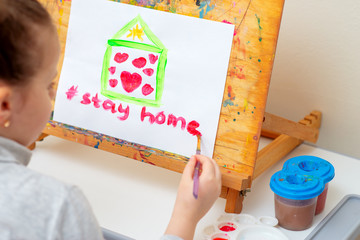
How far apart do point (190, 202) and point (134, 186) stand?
309 millimetres

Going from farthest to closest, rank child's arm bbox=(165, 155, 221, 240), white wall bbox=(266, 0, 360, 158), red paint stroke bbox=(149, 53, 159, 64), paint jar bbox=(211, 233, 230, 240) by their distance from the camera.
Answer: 1. white wall bbox=(266, 0, 360, 158)
2. red paint stroke bbox=(149, 53, 159, 64)
3. paint jar bbox=(211, 233, 230, 240)
4. child's arm bbox=(165, 155, 221, 240)

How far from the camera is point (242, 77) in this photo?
2.80 feet

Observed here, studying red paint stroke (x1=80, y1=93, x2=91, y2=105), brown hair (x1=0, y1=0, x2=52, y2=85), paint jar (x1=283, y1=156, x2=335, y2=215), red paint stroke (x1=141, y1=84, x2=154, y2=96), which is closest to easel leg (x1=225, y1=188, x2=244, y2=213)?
paint jar (x1=283, y1=156, x2=335, y2=215)

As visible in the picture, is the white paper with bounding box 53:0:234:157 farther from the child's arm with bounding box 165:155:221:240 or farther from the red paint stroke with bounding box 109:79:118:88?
the child's arm with bounding box 165:155:221:240

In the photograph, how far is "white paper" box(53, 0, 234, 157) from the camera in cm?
88

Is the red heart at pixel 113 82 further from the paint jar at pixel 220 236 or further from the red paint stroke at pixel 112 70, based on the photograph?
the paint jar at pixel 220 236

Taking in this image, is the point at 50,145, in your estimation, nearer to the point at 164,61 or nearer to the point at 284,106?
the point at 164,61

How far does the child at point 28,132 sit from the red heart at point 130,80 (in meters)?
0.35

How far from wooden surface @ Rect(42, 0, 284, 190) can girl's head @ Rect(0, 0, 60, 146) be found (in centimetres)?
38

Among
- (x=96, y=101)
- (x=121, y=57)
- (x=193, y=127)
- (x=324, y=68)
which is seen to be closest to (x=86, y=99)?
(x=96, y=101)

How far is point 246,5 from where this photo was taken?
33.2 inches

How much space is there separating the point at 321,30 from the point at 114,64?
0.66 m

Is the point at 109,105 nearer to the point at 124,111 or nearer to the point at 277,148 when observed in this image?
the point at 124,111

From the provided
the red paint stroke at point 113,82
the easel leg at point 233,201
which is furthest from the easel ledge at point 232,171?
the red paint stroke at point 113,82
